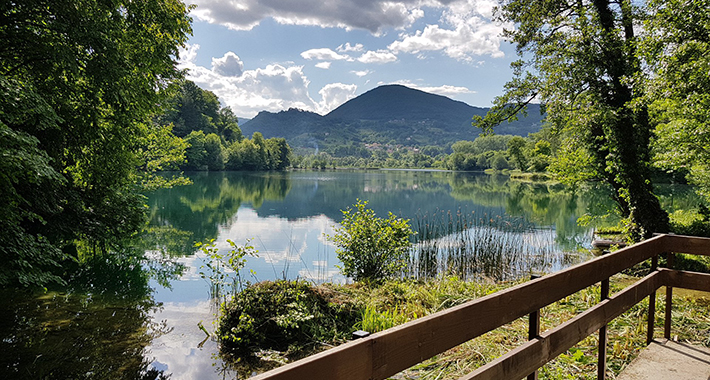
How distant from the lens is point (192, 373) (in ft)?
17.4

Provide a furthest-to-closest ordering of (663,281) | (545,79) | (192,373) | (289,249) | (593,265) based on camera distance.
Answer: (289,249) → (545,79) → (192,373) → (663,281) → (593,265)

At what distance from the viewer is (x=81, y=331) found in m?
6.07

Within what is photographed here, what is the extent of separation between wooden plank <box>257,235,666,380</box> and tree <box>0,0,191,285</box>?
4.88 meters

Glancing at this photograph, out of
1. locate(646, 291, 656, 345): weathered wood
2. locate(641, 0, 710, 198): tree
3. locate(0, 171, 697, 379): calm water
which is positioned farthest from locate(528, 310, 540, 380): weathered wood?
locate(641, 0, 710, 198): tree

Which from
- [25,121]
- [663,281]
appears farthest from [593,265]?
[25,121]

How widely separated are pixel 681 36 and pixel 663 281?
19.9ft

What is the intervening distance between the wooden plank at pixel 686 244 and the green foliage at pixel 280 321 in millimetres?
3835

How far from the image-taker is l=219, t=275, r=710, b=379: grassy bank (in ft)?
13.8

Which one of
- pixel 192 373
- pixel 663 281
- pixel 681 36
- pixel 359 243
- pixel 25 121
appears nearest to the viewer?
pixel 663 281

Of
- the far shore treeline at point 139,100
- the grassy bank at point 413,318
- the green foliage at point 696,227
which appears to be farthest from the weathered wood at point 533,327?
the green foliage at point 696,227

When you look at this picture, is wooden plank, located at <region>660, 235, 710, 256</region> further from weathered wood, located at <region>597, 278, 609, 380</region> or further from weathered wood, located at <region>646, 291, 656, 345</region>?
weathered wood, located at <region>597, 278, 609, 380</region>

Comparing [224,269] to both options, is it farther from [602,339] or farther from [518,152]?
[518,152]

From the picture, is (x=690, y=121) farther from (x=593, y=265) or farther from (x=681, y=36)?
(x=593, y=265)

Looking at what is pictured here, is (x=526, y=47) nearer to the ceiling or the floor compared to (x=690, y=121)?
nearer to the ceiling
